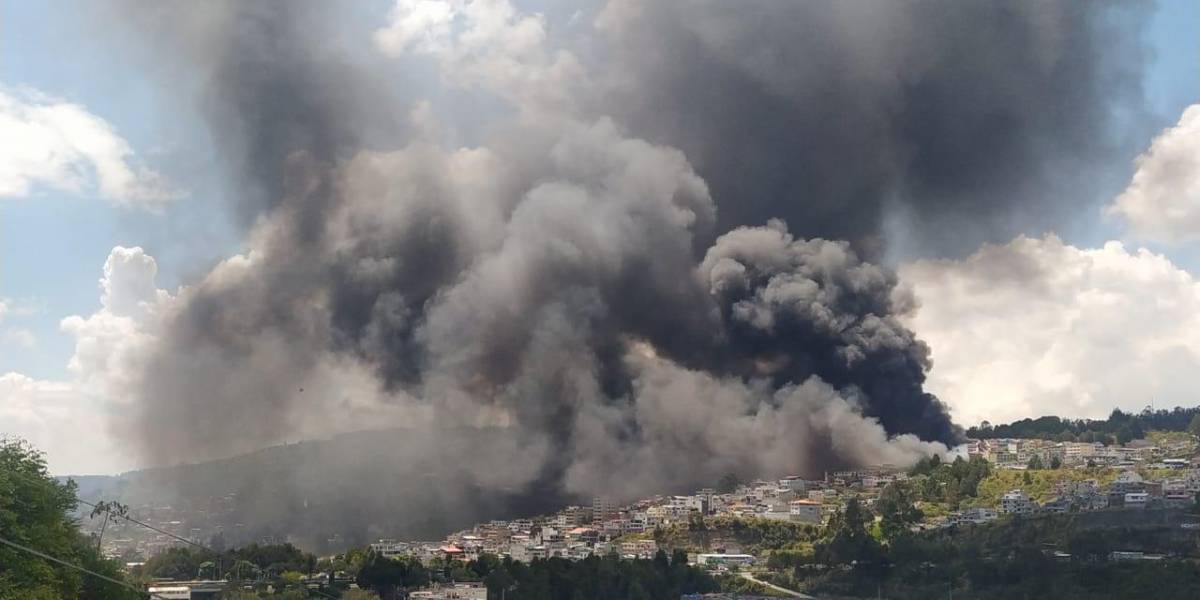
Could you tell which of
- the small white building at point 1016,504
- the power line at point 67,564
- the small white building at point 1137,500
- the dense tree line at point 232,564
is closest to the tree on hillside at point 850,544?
the small white building at point 1016,504

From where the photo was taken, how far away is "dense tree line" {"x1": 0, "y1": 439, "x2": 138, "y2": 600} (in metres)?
26.9

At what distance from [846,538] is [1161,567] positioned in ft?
43.6

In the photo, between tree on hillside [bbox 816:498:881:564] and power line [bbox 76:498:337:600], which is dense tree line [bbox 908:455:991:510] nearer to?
tree on hillside [bbox 816:498:881:564]

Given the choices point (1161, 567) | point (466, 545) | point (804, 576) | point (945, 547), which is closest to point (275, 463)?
Result: point (466, 545)

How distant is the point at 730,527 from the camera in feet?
211

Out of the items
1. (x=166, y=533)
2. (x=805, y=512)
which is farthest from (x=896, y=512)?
A: (x=166, y=533)

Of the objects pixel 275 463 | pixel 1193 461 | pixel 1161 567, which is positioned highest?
pixel 275 463

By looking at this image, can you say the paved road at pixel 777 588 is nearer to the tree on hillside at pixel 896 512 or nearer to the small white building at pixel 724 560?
the small white building at pixel 724 560

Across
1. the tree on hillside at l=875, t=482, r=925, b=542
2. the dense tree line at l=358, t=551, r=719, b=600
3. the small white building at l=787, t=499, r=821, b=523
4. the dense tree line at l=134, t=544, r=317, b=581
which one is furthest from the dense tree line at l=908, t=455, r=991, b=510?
the dense tree line at l=134, t=544, r=317, b=581

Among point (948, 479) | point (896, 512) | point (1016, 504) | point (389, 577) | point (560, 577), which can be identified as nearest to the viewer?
point (560, 577)

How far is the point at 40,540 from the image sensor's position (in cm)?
2886

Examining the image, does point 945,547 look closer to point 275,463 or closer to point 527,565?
point 527,565

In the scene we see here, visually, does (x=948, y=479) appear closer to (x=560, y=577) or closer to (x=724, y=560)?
(x=724, y=560)

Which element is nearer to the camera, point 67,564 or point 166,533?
point 67,564
